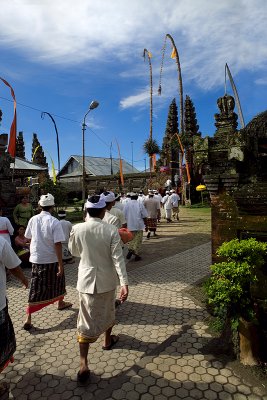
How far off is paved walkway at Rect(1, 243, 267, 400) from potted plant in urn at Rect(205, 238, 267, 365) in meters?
0.35

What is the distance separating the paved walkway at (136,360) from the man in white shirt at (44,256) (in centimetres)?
41

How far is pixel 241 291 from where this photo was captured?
9.70 feet

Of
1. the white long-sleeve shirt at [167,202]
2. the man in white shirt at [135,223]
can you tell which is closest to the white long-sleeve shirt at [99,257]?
the man in white shirt at [135,223]

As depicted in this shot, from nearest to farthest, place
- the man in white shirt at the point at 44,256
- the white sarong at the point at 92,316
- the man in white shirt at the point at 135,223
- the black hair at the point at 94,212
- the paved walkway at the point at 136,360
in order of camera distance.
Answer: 1. the paved walkway at the point at 136,360
2. the white sarong at the point at 92,316
3. the black hair at the point at 94,212
4. the man in white shirt at the point at 44,256
5. the man in white shirt at the point at 135,223

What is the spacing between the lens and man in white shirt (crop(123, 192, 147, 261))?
321 inches

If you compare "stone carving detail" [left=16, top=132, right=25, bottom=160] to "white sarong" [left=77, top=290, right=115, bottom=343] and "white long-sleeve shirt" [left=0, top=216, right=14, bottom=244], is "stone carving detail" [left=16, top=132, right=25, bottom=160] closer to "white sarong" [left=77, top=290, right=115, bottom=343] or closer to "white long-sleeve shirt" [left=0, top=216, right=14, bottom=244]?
"white long-sleeve shirt" [left=0, top=216, right=14, bottom=244]

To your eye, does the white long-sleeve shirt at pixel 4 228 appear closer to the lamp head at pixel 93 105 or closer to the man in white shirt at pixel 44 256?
the man in white shirt at pixel 44 256

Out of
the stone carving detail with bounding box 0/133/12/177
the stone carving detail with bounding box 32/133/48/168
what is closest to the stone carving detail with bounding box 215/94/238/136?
the stone carving detail with bounding box 0/133/12/177

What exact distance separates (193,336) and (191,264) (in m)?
3.72

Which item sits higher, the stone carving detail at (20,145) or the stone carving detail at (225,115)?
the stone carving detail at (20,145)

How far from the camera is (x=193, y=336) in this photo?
3828 millimetres

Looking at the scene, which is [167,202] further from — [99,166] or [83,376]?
[99,166]

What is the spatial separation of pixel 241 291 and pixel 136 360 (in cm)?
150

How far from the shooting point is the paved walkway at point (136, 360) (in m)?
2.85
